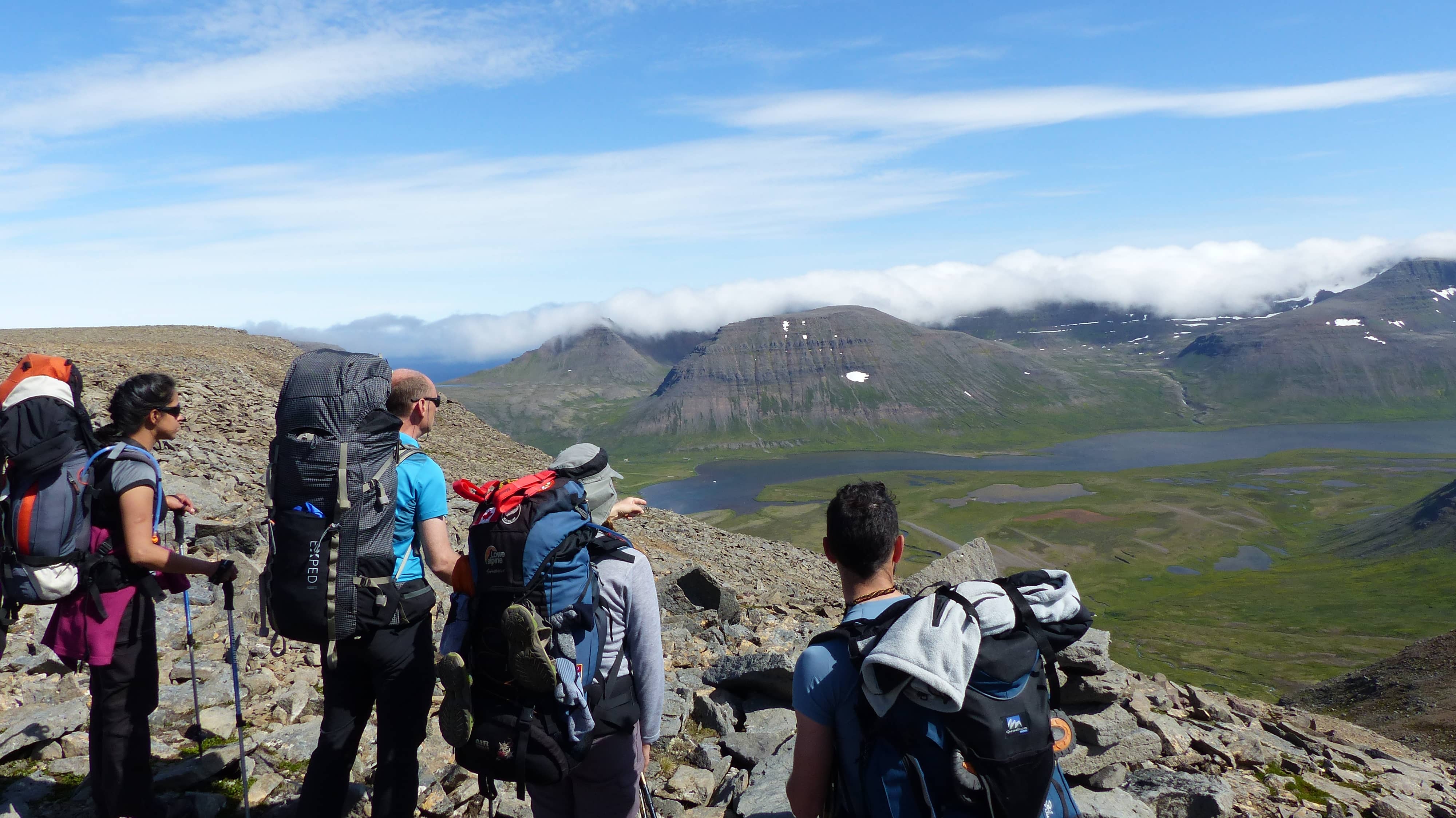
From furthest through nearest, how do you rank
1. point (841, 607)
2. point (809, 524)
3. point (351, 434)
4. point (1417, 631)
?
point (809, 524), point (1417, 631), point (841, 607), point (351, 434)

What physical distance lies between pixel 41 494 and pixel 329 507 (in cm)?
275

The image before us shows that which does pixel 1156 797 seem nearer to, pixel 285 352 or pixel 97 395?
pixel 97 395

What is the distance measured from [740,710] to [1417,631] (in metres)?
127

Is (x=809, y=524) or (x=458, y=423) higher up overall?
(x=458, y=423)

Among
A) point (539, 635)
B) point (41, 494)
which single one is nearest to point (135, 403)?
point (41, 494)

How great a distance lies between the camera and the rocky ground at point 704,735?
24.8ft

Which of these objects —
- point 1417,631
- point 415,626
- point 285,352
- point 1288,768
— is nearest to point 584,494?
point 415,626

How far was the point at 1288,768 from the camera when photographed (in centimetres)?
1068

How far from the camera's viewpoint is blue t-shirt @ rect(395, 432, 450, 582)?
→ 590 cm

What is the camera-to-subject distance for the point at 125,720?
640 centimetres

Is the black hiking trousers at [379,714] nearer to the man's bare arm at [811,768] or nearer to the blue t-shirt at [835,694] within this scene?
the man's bare arm at [811,768]

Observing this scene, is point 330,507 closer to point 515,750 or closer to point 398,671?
point 398,671

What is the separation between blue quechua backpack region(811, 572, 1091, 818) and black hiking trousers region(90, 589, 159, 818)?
573 centimetres

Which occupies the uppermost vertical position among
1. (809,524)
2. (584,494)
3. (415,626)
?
(584,494)
